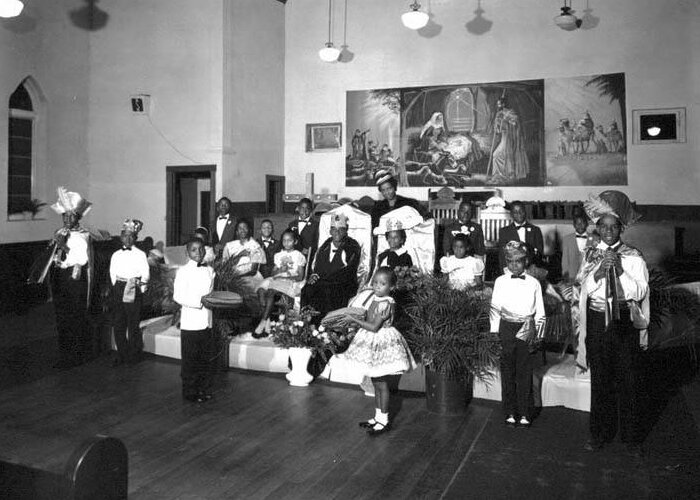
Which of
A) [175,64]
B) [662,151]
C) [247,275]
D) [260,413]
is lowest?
[260,413]

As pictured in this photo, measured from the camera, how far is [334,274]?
7.62 meters

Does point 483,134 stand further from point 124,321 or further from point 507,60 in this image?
point 124,321

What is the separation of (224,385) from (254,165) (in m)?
8.17

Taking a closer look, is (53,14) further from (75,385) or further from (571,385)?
(571,385)

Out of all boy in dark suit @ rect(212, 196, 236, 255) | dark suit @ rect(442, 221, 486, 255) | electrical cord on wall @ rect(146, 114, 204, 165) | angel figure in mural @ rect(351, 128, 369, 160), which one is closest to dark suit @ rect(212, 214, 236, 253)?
boy in dark suit @ rect(212, 196, 236, 255)

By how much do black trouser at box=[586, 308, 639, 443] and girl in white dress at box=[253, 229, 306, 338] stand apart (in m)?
3.80

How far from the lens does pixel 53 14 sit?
1263cm

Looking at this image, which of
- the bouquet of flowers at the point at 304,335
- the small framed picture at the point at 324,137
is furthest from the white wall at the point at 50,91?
the bouquet of flowers at the point at 304,335

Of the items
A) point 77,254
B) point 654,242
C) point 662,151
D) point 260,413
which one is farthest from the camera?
point 662,151

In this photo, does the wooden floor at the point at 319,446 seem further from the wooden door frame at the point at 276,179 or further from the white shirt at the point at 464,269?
the wooden door frame at the point at 276,179

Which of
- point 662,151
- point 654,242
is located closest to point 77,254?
point 654,242

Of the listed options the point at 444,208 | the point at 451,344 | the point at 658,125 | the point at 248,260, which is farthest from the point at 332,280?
the point at 658,125

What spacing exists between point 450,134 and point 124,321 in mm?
8841

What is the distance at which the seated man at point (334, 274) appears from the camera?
7.49m
